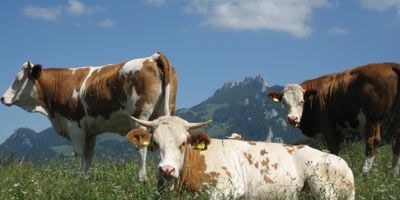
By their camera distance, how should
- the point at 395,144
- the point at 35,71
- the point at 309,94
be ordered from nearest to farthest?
the point at 395,144
the point at 35,71
the point at 309,94

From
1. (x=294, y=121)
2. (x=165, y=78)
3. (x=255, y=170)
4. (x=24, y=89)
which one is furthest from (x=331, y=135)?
(x=24, y=89)

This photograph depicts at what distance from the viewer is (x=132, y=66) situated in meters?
13.5

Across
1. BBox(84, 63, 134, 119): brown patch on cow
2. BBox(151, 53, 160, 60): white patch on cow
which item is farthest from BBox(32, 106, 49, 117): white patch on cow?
BBox(151, 53, 160, 60): white patch on cow

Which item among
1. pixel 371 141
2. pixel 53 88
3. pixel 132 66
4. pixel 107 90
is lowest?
pixel 371 141

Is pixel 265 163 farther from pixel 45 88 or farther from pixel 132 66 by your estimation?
pixel 45 88

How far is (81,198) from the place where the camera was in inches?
333

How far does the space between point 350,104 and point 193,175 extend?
694 centimetres

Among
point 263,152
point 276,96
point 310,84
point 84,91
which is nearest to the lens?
point 263,152

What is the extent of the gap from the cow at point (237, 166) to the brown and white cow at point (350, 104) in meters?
3.67

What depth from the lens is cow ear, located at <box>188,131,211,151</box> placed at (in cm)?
920

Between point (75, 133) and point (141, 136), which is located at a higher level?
point (75, 133)

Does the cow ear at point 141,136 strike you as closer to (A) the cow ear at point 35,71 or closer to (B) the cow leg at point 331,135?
(B) the cow leg at point 331,135

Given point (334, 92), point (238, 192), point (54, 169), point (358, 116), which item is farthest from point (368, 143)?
point (54, 169)

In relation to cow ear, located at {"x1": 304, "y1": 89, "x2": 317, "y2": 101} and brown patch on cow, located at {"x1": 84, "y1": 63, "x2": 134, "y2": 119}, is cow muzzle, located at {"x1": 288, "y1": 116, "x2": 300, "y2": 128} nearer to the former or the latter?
cow ear, located at {"x1": 304, "y1": 89, "x2": 317, "y2": 101}
